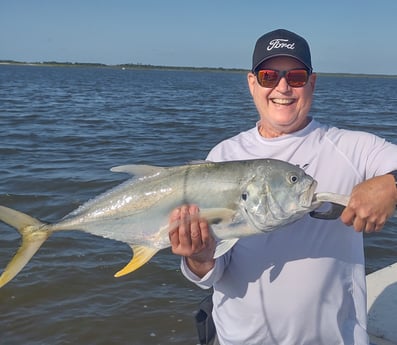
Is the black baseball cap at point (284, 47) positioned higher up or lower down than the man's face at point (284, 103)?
higher up

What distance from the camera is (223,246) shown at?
10.1 feet

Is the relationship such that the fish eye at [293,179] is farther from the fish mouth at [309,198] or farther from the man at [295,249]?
the man at [295,249]

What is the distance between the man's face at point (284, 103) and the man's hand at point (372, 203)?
69 centimetres

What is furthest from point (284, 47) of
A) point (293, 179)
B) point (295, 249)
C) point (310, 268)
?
point (310, 268)

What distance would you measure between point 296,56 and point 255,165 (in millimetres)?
760

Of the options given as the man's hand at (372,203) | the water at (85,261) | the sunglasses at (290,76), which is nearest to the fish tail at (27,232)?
the sunglasses at (290,76)

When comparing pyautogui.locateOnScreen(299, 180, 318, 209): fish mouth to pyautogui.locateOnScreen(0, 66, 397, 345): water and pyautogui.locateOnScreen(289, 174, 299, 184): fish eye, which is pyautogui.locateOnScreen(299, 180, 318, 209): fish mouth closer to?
pyautogui.locateOnScreen(289, 174, 299, 184): fish eye

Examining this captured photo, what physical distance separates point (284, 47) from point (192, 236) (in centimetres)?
130

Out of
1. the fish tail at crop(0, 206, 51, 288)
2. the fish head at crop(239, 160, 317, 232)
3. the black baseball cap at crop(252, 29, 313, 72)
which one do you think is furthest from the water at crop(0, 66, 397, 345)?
the black baseball cap at crop(252, 29, 313, 72)

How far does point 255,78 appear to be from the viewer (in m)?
3.46

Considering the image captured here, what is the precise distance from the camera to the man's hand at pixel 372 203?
2.74 metres

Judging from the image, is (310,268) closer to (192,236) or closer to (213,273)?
(213,273)

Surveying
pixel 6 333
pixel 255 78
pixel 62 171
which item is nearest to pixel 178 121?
pixel 62 171

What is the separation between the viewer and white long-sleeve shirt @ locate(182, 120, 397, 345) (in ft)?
10.1
